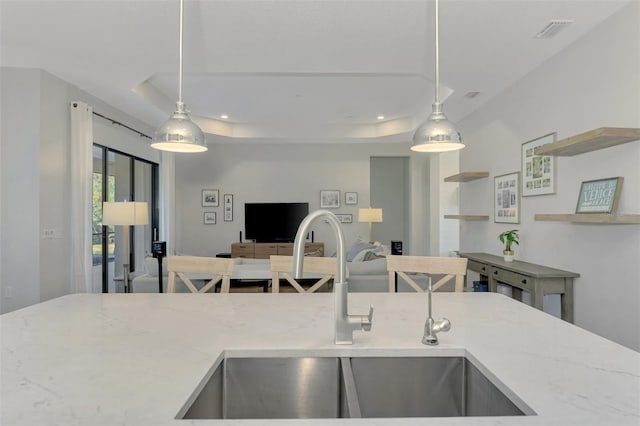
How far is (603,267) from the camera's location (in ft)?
8.95

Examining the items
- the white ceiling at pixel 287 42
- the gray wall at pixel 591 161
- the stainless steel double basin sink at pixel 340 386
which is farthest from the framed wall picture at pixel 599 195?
the stainless steel double basin sink at pixel 340 386

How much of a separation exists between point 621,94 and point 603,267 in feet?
4.00

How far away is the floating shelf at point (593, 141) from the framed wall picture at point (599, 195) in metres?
0.25

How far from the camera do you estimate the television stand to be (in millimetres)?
7366

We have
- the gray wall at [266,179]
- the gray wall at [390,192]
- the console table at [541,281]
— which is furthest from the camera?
the gray wall at [390,192]

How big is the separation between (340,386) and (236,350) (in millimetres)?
317

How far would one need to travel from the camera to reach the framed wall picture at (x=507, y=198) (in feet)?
12.8

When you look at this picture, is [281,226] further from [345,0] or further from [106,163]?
[345,0]

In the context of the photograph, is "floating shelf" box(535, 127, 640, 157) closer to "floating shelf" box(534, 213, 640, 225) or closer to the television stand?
"floating shelf" box(534, 213, 640, 225)

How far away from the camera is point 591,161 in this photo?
2.86 m

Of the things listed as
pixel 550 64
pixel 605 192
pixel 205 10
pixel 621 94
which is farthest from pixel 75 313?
pixel 550 64

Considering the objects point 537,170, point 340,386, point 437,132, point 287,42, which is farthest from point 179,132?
point 537,170

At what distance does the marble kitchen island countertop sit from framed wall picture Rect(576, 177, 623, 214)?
1.51 metres

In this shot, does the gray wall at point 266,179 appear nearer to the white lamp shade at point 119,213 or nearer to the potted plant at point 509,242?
the white lamp shade at point 119,213
